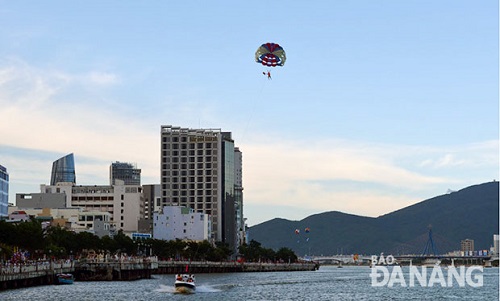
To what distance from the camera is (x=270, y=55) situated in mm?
134375

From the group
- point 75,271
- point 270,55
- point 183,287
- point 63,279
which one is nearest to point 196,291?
point 183,287

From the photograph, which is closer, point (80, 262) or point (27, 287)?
point (27, 287)

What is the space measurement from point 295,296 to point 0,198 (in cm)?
7797

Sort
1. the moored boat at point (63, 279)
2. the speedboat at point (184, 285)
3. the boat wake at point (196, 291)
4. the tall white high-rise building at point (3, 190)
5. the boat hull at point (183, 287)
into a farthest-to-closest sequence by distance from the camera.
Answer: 1. the tall white high-rise building at point (3, 190)
2. the moored boat at point (63, 279)
3. the speedboat at point (184, 285)
4. the boat hull at point (183, 287)
5. the boat wake at point (196, 291)

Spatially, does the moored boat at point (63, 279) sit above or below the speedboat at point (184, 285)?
above

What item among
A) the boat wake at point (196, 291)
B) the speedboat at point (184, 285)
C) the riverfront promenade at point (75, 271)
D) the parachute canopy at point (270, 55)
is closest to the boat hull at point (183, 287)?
the speedboat at point (184, 285)

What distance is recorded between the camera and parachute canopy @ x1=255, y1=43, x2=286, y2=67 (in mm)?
132750

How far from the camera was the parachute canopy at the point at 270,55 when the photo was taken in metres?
133

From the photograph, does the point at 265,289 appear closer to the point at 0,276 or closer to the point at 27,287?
the point at 27,287

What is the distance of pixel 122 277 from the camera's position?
173m

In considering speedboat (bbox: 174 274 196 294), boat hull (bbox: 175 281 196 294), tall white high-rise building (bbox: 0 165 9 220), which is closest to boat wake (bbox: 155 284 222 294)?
boat hull (bbox: 175 281 196 294)

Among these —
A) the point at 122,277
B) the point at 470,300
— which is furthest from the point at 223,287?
the point at 470,300

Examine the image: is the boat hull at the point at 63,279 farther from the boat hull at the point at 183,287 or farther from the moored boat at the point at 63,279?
the boat hull at the point at 183,287

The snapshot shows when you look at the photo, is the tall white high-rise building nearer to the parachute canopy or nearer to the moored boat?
the moored boat
